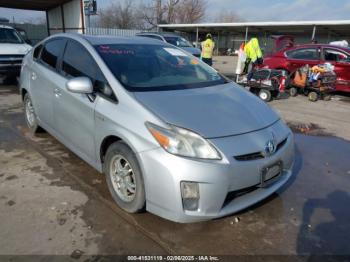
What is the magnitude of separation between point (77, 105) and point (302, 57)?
30.0 ft

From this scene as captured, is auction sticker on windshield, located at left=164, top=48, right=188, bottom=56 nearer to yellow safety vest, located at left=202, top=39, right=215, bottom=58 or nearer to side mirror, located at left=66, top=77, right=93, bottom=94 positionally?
side mirror, located at left=66, top=77, right=93, bottom=94

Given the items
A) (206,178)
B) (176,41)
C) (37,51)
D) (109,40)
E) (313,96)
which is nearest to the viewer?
(206,178)

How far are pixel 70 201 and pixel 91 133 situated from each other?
73 cm

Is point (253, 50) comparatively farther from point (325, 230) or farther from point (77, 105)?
point (325, 230)

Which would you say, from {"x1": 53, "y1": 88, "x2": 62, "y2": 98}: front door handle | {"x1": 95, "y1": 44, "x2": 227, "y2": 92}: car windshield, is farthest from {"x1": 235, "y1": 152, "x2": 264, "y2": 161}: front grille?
{"x1": 53, "y1": 88, "x2": 62, "y2": 98}: front door handle

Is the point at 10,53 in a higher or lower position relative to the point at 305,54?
lower

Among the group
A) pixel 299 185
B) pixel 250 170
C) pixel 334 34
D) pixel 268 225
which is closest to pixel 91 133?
pixel 250 170

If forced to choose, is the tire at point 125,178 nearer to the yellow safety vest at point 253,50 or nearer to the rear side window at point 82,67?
the rear side window at point 82,67

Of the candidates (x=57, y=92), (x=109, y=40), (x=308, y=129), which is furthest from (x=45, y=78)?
(x=308, y=129)

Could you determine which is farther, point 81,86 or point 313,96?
point 313,96

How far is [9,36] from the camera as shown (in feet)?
34.7

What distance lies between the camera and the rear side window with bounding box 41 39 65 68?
4223 millimetres

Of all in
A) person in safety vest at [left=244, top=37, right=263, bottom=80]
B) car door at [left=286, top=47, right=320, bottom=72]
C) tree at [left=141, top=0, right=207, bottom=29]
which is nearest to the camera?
car door at [left=286, top=47, right=320, bottom=72]

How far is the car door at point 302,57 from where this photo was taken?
10.3 meters
